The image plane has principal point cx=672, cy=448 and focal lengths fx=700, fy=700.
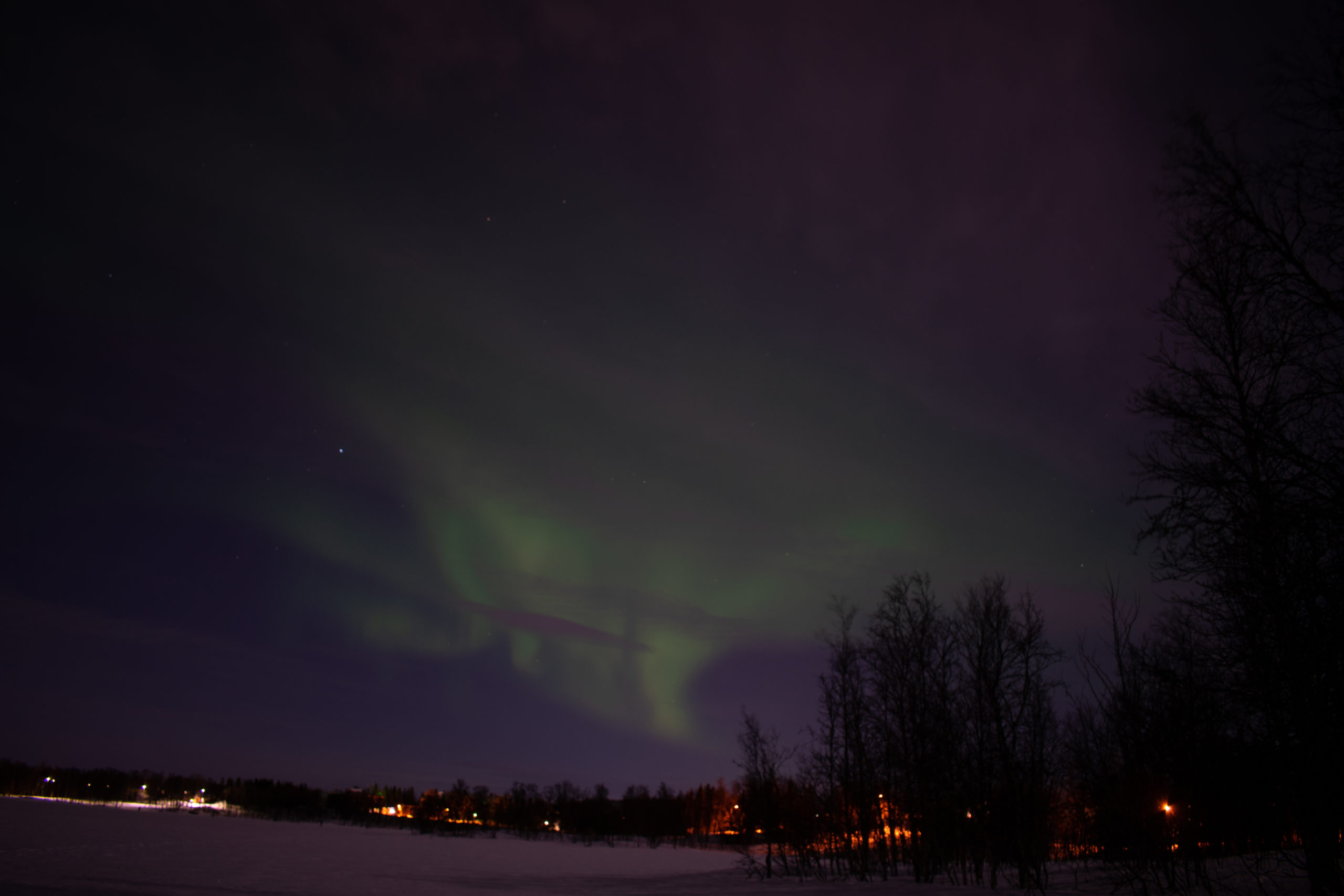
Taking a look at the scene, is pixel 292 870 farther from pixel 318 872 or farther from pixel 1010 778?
pixel 1010 778

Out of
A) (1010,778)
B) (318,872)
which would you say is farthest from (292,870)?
(1010,778)

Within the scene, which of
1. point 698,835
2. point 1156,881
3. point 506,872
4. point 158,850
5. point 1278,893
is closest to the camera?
point 1278,893

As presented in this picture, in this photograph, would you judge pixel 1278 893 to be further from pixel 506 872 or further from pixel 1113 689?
pixel 506 872

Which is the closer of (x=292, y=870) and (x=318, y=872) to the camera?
(x=318, y=872)

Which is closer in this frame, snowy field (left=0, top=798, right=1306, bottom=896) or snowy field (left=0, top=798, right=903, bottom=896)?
snowy field (left=0, top=798, right=1306, bottom=896)

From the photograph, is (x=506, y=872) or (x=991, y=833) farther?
(x=506, y=872)

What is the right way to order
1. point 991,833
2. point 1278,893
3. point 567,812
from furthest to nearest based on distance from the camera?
point 567,812 → point 991,833 → point 1278,893

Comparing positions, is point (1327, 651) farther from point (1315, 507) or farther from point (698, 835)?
point (698, 835)

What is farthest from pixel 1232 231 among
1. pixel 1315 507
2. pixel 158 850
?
pixel 158 850

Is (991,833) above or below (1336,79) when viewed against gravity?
below

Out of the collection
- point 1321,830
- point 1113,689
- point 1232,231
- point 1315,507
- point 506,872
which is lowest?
point 506,872

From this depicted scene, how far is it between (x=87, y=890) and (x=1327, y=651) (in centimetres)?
2155

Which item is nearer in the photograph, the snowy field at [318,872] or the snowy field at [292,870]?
the snowy field at [318,872]

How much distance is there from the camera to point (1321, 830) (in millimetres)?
9523
